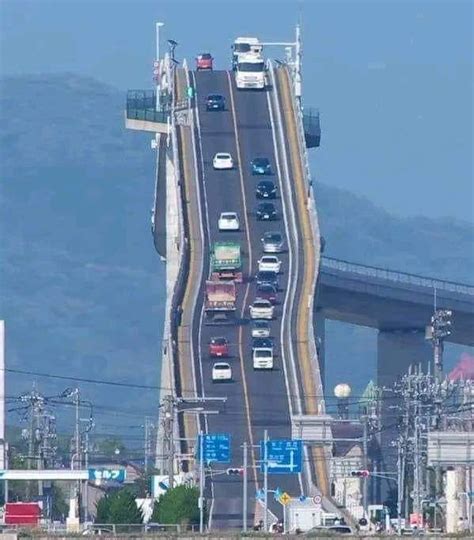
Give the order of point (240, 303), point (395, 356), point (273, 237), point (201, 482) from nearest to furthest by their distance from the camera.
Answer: point (201, 482), point (240, 303), point (273, 237), point (395, 356)

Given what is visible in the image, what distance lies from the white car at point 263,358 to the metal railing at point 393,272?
100ft

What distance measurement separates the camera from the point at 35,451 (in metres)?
170

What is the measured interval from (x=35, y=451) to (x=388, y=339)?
29600mm

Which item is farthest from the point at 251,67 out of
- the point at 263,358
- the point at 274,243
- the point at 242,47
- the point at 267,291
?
the point at 263,358

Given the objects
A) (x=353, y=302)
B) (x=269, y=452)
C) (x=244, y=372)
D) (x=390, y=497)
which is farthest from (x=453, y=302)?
(x=269, y=452)

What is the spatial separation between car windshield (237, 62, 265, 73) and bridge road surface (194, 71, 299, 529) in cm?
135

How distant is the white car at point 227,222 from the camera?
6353 inches

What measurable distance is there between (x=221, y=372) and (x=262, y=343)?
381 centimetres

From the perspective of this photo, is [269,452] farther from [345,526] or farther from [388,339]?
[388,339]

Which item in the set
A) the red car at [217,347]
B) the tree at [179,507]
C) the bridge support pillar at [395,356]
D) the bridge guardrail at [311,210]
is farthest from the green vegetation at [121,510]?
the bridge support pillar at [395,356]

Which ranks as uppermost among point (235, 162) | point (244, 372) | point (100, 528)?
point (235, 162)

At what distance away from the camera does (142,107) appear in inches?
7111

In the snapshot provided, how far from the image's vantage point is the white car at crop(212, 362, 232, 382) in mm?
150750

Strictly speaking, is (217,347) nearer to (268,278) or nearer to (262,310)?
(262,310)
